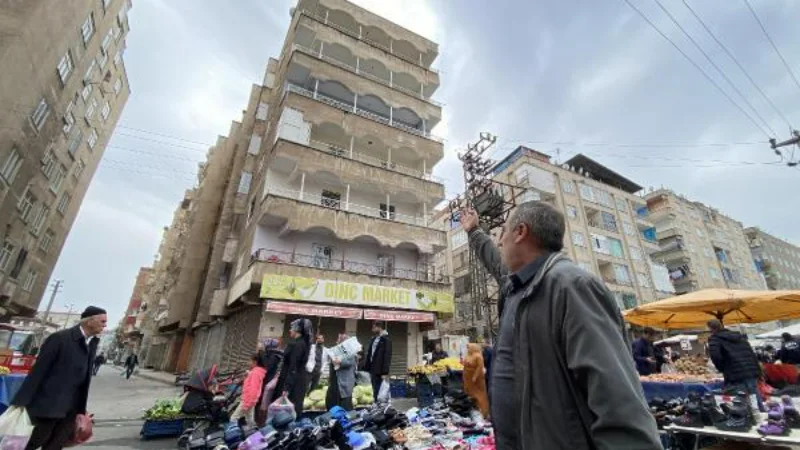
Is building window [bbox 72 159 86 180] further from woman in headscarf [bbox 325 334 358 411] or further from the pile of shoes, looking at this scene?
the pile of shoes

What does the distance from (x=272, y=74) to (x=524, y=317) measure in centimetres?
3106

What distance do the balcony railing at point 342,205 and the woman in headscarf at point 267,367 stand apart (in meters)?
10.2

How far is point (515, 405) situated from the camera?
1.59m

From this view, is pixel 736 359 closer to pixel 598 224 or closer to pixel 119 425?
pixel 119 425

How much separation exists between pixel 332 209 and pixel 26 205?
18.3m

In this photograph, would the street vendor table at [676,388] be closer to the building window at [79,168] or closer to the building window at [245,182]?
the building window at [245,182]

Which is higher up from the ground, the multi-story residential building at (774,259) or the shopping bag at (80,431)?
the multi-story residential building at (774,259)

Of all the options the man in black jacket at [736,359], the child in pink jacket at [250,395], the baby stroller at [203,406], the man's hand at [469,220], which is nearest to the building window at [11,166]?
the baby stroller at [203,406]

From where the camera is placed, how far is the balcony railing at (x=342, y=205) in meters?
18.2

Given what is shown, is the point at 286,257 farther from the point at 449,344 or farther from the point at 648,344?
the point at 648,344

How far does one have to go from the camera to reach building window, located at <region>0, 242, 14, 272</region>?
18.2m

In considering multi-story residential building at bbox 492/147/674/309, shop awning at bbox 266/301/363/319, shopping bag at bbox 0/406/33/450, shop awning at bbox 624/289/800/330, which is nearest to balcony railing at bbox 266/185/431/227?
shop awning at bbox 266/301/363/319

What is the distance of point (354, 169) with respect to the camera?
1905 cm

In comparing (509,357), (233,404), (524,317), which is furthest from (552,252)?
(233,404)
